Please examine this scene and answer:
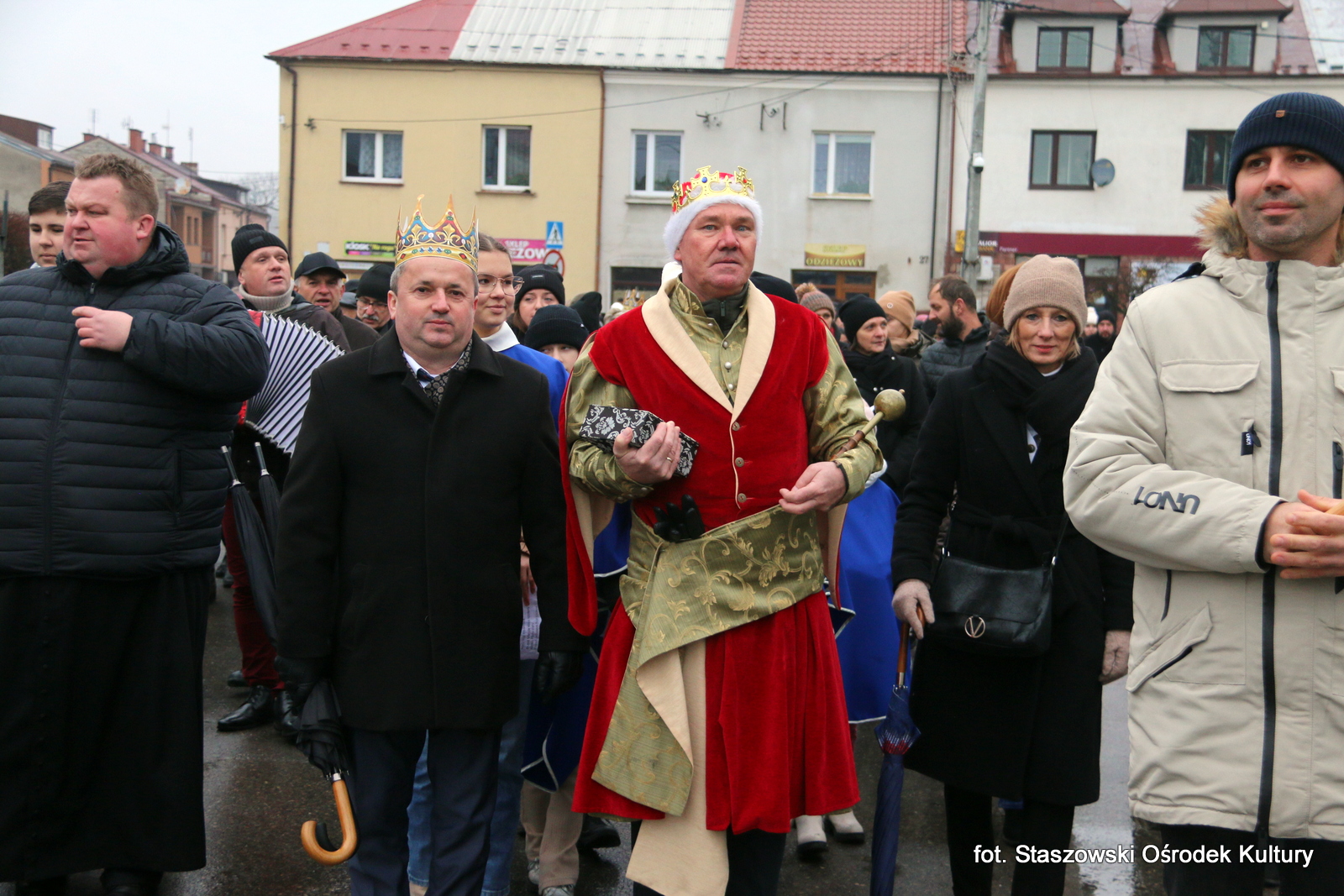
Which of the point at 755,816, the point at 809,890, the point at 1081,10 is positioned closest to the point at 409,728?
the point at 755,816

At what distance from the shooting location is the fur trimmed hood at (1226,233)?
255 cm

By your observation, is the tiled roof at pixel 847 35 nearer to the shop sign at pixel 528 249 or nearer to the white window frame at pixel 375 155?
the shop sign at pixel 528 249

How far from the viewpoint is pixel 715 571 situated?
299 centimetres

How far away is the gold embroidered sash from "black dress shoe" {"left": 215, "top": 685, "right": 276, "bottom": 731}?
129 inches

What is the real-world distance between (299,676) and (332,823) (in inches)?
72.1

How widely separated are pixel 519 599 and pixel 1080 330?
197 centimetres

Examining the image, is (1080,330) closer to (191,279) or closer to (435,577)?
(435,577)

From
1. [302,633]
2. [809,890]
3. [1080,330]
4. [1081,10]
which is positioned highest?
[1081,10]

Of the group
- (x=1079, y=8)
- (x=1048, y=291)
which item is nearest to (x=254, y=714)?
(x=1048, y=291)

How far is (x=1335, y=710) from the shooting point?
2307 millimetres

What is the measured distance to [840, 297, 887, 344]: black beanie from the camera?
20.9 feet

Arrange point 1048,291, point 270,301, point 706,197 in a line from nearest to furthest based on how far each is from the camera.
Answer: point 706,197, point 1048,291, point 270,301

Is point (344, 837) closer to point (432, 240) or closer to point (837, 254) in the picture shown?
point (432, 240)

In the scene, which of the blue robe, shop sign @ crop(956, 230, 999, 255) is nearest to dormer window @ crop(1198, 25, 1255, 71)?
shop sign @ crop(956, 230, 999, 255)
